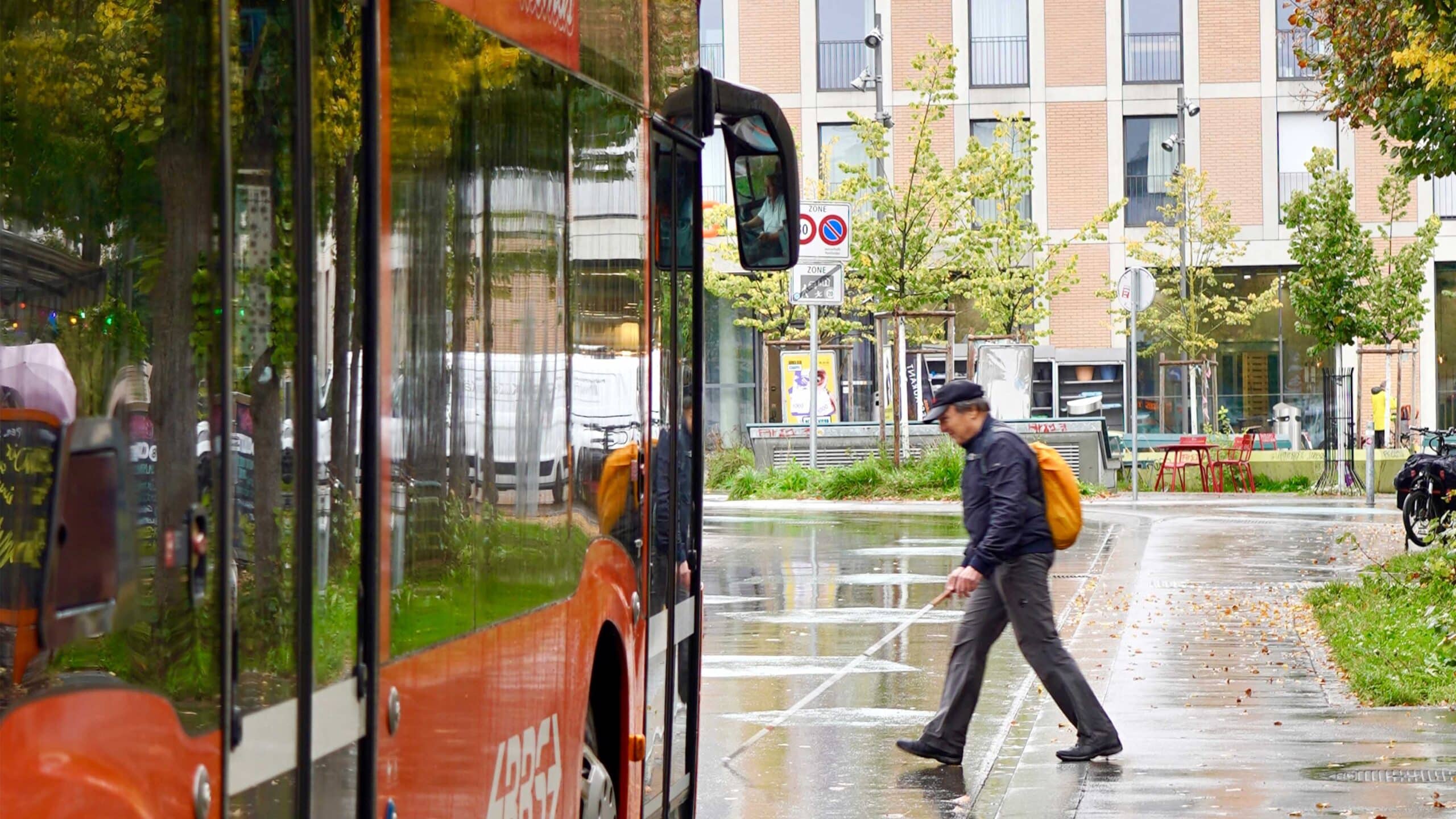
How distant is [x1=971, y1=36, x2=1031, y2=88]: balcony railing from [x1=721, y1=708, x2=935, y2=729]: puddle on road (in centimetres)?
3885

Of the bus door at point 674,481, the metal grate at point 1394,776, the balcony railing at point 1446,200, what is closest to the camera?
the bus door at point 674,481

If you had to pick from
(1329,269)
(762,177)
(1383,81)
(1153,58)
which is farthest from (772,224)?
(1153,58)

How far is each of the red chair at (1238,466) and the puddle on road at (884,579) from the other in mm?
15079

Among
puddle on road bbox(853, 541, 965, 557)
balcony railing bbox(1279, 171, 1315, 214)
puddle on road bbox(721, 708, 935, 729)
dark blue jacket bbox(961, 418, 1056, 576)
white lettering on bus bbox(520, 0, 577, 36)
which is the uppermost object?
balcony railing bbox(1279, 171, 1315, 214)

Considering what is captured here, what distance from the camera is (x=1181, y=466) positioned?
106 feet

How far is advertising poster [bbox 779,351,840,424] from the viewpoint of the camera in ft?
119

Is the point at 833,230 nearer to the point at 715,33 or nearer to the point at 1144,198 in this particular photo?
the point at 715,33

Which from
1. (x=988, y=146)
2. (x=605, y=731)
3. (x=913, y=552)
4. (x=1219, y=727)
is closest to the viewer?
(x=605, y=731)

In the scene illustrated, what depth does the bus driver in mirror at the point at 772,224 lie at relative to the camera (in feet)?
22.5

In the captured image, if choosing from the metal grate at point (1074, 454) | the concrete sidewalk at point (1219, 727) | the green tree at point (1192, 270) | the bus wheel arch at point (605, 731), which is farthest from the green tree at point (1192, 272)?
the bus wheel arch at point (605, 731)

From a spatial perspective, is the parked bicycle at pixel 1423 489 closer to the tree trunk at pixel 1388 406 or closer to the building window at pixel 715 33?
the tree trunk at pixel 1388 406

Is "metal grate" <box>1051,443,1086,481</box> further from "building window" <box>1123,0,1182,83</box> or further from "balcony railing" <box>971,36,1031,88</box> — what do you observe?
"building window" <box>1123,0,1182,83</box>

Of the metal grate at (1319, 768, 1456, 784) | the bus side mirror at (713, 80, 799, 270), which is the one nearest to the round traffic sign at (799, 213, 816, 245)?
the metal grate at (1319, 768, 1456, 784)

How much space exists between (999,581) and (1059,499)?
1.54 feet
